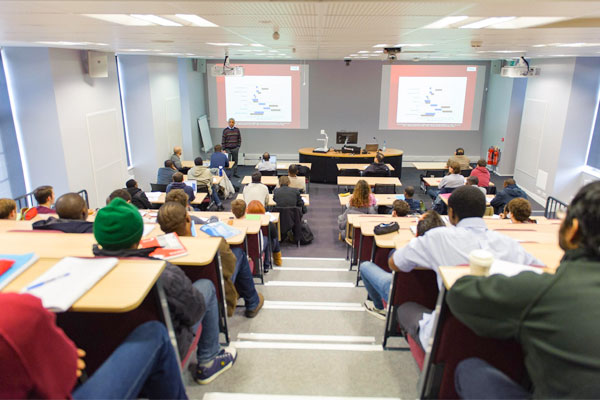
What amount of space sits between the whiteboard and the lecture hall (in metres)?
2.95

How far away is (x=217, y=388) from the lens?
7.91 ft

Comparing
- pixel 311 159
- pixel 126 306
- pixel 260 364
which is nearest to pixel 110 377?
pixel 126 306

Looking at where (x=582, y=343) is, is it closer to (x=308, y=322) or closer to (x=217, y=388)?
(x=217, y=388)

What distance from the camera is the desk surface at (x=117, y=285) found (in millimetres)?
1345

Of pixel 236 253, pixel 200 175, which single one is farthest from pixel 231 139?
pixel 236 253

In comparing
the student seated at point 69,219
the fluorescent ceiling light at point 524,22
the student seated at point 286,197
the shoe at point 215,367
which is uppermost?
the fluorescent ceiling light at point 524,22

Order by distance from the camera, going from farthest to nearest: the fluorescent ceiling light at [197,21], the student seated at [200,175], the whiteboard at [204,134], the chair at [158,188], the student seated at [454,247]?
the whiteboard at [204,134], the student seated at [200,175], the chair at [158,188], the fluorescent ceiling light at [197,21], the student seated at [454,247]

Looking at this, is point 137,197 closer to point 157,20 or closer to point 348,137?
point 157,20

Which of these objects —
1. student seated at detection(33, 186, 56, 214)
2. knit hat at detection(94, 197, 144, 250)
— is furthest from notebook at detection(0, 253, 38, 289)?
student seated at detection(33, 186, 56, 214)

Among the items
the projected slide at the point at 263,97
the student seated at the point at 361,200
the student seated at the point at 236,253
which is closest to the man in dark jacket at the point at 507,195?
the student seated at the point at 361,200

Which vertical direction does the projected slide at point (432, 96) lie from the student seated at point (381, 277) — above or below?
above

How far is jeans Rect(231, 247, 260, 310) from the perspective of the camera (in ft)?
10.2

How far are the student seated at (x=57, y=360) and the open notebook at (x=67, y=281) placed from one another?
0.42ft

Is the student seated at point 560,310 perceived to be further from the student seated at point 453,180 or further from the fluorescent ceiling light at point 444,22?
the student seated at point 453,180
